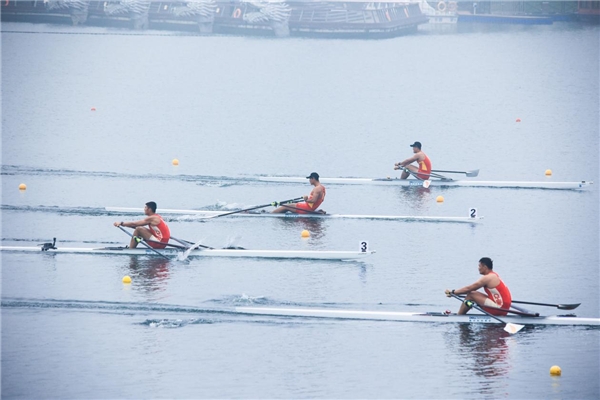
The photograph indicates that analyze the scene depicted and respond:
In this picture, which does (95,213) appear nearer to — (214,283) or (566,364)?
(214,283)

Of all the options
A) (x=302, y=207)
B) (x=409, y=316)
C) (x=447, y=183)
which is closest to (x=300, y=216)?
(x=302, y=207)

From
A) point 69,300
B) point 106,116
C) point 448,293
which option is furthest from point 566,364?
point 106,116

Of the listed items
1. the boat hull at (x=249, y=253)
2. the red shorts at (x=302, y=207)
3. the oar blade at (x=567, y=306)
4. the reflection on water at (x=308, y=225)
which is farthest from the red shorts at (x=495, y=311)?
the red shorts at (x=302, y=207)

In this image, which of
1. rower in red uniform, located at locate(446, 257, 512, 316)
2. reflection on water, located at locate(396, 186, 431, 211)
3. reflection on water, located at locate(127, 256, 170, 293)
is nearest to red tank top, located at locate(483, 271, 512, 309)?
rower in red uniform, located at locate(446, 257, 512, 316)

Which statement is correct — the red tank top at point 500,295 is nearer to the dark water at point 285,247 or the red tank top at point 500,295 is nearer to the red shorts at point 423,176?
the dark water at point 285,247

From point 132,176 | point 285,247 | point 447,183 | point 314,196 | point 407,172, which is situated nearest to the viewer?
point 285,247

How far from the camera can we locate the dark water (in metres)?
14.3

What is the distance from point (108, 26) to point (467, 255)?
69953mm

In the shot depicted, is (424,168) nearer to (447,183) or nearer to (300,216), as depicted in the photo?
(447,183)

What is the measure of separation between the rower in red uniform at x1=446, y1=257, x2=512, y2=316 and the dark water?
423mm

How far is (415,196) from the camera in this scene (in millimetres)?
25531

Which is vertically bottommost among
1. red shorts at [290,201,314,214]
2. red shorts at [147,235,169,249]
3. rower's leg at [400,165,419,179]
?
red shorts at [147,235,169,249]

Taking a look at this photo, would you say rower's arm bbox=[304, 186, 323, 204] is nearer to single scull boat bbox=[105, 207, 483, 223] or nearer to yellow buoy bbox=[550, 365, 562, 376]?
single scull boat bbox=[105, 207, 483, 223]

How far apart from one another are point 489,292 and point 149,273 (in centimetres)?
667
